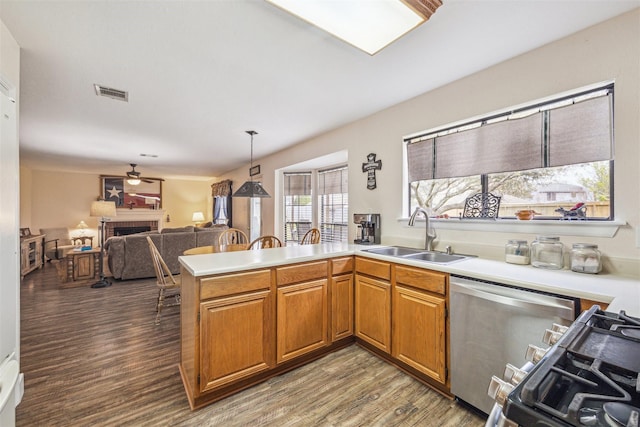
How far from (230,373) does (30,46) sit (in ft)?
8.81

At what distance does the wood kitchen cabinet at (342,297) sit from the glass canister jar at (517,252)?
1225 mm

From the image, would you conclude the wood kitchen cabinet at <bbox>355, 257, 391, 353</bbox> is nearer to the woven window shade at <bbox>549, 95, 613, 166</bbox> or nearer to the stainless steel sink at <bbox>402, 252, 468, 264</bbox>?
the stainless steel sink at <bbox>402, 252, 468, 264</bbox>

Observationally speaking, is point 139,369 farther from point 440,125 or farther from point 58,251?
point 58,251

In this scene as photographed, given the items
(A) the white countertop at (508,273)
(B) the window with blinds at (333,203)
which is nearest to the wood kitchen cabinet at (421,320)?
(A) the white countertop at (508,273)

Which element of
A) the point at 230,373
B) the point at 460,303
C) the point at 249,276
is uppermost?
the point at 249,276

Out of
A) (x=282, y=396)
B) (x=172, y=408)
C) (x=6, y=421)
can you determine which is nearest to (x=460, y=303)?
(x=282, y=396)

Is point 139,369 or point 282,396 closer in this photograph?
point 282,396

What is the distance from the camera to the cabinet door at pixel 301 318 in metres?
2.06

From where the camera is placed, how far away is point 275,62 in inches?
83.7

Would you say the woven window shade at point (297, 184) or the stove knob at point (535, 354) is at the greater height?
the woven window shade at point (297, 184)

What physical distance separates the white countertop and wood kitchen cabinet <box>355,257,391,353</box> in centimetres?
11

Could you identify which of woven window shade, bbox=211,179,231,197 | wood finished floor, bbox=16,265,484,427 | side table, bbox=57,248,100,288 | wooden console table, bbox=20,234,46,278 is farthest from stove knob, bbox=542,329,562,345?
wooden console table, bbox=20,234,46,278

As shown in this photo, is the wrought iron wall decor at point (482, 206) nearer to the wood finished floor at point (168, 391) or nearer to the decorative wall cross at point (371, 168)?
the decorative wall cross at point (371, 168)

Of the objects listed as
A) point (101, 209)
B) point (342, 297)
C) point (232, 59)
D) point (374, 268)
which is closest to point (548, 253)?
point (374, 268)
